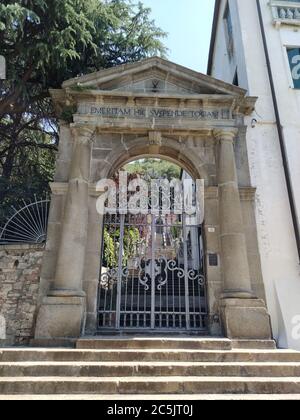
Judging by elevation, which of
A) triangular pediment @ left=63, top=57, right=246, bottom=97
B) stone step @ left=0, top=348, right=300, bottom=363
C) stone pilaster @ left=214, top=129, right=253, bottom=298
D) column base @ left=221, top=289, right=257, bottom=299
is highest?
triangular pediment @ left=63, top=57, right=246, bottom=97

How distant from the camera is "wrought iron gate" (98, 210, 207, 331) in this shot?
6.60 meters

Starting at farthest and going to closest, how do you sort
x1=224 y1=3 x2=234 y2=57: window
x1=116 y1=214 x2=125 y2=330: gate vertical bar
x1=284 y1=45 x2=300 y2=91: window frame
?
1. x1=224 y1=3 x2=234 y2=57: window
2. x1=284 y1=45 x2=300 y2=91: window frame
3. x1=116 y1=214 x2=125 y2=330: gate vertical bar

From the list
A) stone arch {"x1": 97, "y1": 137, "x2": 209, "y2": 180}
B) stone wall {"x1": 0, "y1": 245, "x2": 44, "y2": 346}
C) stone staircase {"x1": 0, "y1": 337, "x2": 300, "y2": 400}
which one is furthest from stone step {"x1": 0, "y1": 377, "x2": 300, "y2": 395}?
stone arch {"x1": 97, "y1": 137, "x2": 209, "y2": 180}

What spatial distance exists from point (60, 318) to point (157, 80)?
5.95m

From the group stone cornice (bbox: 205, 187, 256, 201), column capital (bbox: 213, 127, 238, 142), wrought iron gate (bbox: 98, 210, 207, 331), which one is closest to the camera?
wrought iron gate (bbox: 98, 210, 207, 331)

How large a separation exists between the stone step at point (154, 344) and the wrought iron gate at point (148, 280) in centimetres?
112

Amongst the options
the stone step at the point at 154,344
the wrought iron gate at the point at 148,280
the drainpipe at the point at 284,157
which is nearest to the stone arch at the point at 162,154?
the wrought iron gate at the point at 148,280

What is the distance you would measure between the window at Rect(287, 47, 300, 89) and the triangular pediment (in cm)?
214

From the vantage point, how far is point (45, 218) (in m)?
7.83

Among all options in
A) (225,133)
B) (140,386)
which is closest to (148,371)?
(140,386)

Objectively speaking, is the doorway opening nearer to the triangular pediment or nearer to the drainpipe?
the drainpipe

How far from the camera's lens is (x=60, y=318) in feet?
19.0

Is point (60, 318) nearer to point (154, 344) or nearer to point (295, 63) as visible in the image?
point (154, 344)

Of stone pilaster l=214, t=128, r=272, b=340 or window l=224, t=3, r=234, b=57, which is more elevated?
window l=224, t=3, r=234, b=57
